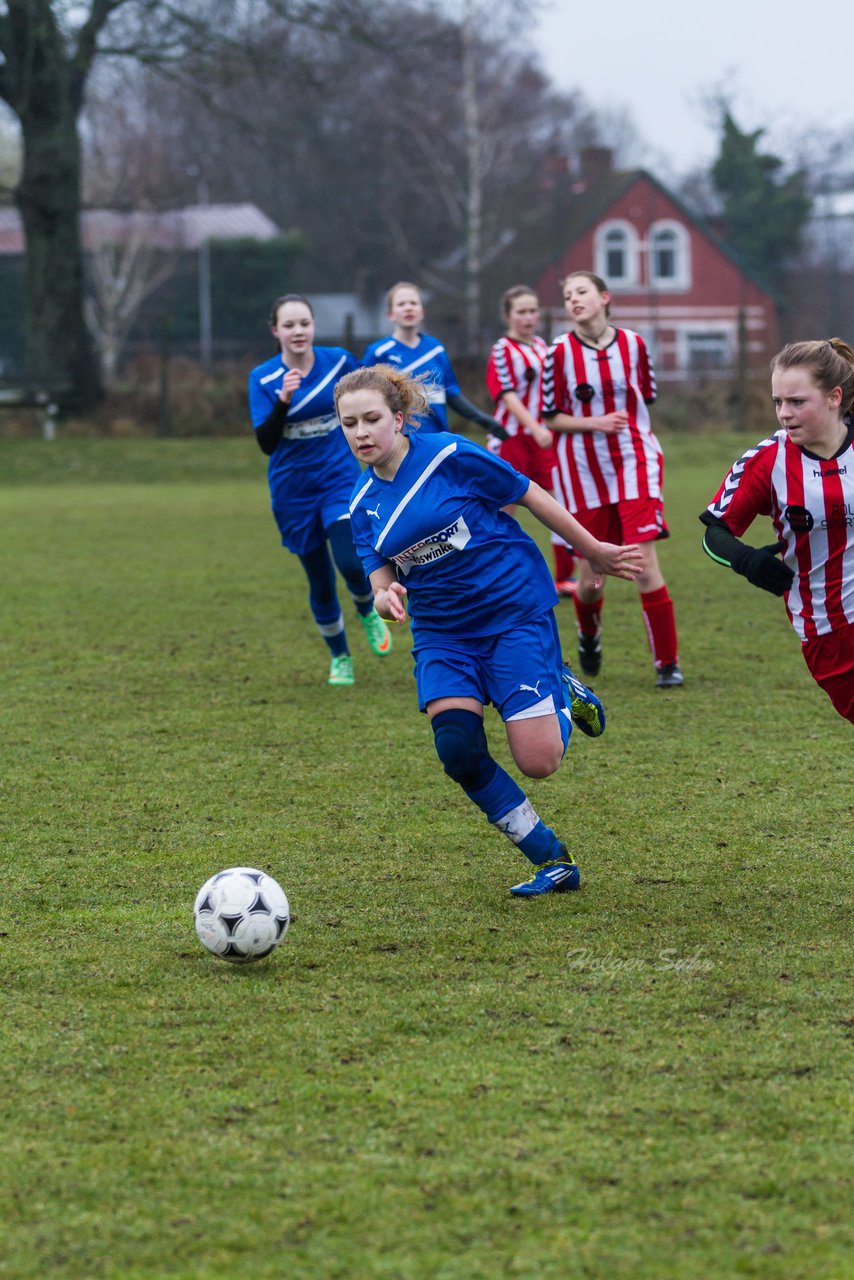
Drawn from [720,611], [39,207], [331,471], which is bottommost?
[720,611]

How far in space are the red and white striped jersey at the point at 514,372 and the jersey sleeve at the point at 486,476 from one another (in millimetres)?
5792

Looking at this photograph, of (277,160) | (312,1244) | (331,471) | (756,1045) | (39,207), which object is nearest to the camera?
(312,1244)

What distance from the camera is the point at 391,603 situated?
421 cm

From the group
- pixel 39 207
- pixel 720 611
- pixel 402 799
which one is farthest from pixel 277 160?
pixel 402 799

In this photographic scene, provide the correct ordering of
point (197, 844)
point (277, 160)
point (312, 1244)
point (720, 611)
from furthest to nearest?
point (277, 160) < point (720, 611) < point (197, 844) < point (312, 1244)

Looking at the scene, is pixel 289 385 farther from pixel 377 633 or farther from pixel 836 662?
pixel 836 662

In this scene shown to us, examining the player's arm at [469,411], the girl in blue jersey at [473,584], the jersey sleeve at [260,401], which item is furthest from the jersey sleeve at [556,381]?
the girl in blue jersey at [473,584]

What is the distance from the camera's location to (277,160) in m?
52.9

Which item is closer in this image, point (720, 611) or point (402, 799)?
point (402, 799)

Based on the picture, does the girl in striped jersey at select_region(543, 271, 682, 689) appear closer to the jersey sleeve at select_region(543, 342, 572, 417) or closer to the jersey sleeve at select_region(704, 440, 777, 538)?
the jersey sleeve at select_region(543, 342, 572, 417)

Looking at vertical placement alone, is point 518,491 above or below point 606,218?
below

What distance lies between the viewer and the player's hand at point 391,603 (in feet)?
13.7

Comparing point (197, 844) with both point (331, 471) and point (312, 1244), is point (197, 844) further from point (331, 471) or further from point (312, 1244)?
point (331, 471)

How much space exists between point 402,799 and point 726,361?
79.3ft
